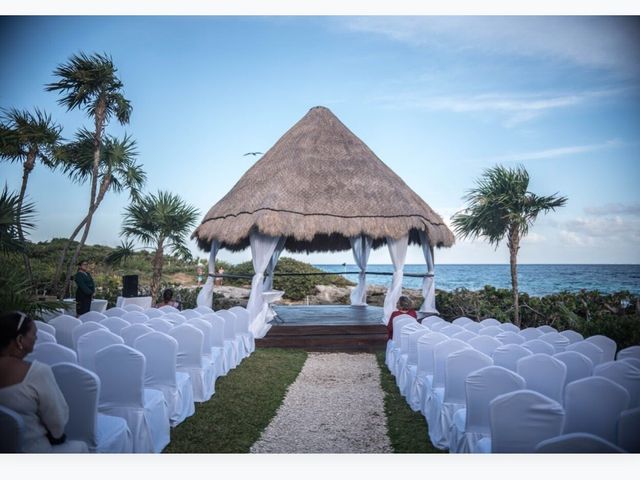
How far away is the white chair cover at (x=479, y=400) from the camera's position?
9.22ft

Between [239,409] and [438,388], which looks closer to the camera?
[438,388]

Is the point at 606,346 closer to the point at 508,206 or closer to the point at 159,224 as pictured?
the point at 508,206

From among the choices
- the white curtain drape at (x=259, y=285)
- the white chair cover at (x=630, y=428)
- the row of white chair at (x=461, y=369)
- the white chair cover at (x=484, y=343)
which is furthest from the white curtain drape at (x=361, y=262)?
the white chair cover at (x=630, y=428)

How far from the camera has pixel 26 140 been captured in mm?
5031

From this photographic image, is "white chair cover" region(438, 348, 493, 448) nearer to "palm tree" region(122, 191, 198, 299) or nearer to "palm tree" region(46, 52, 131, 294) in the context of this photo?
"palm tree" region(46, 52, 131, 294)

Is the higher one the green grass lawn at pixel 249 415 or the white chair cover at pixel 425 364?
→ the white chair cover at pixel 425 364

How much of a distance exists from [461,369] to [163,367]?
254 cm

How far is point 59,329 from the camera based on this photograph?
4734 millimetres

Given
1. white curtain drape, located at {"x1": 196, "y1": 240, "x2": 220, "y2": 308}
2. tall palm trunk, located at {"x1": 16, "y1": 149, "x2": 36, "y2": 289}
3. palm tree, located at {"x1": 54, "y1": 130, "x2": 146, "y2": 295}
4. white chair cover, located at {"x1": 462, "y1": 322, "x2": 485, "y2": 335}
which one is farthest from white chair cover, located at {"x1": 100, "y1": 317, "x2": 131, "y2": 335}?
white curtain drape, located at {"x1": 196, "y1": 240, "x2": 220, "y2": 308}

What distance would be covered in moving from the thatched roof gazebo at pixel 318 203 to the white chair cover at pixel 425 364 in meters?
4.42

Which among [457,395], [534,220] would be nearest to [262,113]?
[457,395]

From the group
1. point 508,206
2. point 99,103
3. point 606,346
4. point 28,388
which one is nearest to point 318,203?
point 508,206

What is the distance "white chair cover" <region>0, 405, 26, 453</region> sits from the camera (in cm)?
211

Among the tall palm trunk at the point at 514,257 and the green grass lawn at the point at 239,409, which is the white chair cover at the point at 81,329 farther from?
the tall palm trunk at the point at 514,257
